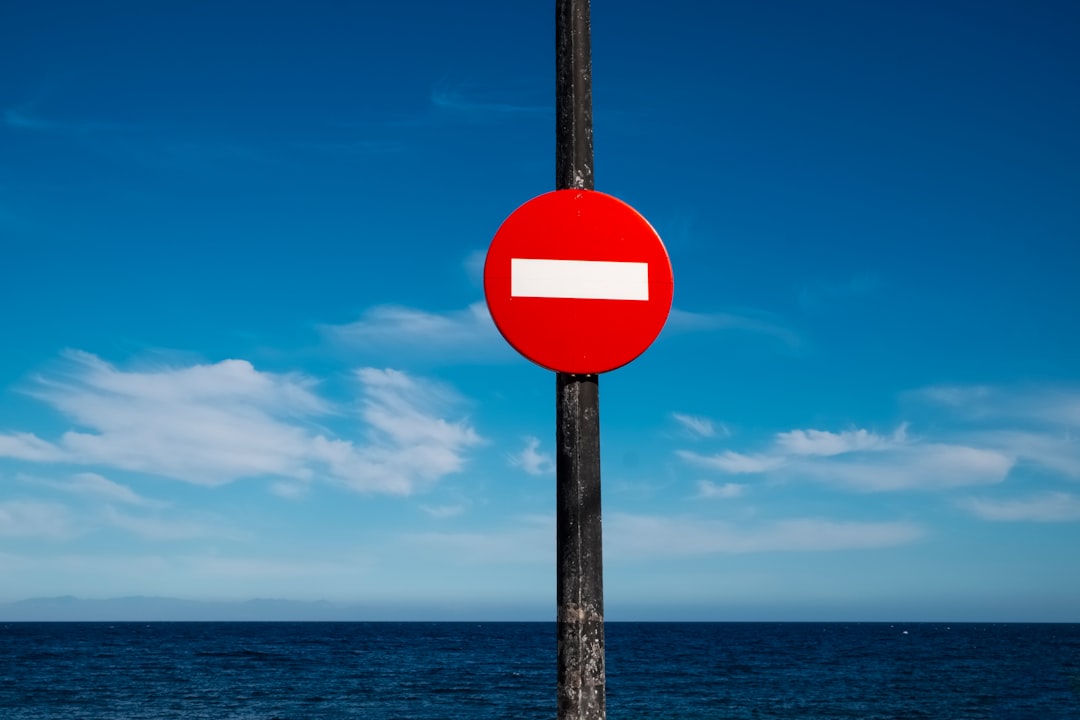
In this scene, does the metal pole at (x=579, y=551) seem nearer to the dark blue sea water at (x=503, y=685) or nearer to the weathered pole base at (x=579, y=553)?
the weathered pole base at (x=579, y=553)

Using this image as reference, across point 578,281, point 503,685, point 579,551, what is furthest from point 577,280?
point 503,685

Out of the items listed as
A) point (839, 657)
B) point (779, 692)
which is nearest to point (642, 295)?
point (779, 692)

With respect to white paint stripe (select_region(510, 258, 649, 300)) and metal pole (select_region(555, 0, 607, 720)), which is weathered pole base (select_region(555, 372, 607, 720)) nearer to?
metal pole (select_region(555, 0, 607, 720))

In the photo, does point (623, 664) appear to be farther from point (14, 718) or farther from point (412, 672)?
point (14, 718)

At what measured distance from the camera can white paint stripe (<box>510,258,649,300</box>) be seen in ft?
7.07

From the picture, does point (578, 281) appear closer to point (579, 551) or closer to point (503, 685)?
point (579, 551)

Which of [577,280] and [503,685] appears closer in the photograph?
[577,280]

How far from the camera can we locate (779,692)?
153 feet

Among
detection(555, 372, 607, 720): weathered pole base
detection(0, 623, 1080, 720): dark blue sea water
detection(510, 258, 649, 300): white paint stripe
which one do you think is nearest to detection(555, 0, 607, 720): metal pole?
detection(555, 372, 607, 720): weathered pole base

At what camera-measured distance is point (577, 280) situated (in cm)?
217

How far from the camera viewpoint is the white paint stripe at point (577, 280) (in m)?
2.15

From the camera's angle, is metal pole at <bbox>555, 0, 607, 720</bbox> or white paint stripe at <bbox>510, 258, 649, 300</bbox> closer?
metal pole at <bbox>555, 0, 607, 720</bbox>

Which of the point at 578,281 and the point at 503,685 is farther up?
the point at 578,281

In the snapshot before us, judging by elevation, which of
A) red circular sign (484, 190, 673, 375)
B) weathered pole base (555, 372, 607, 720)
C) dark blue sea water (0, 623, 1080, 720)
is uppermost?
red circular sign (484, 190, 673, 375)
